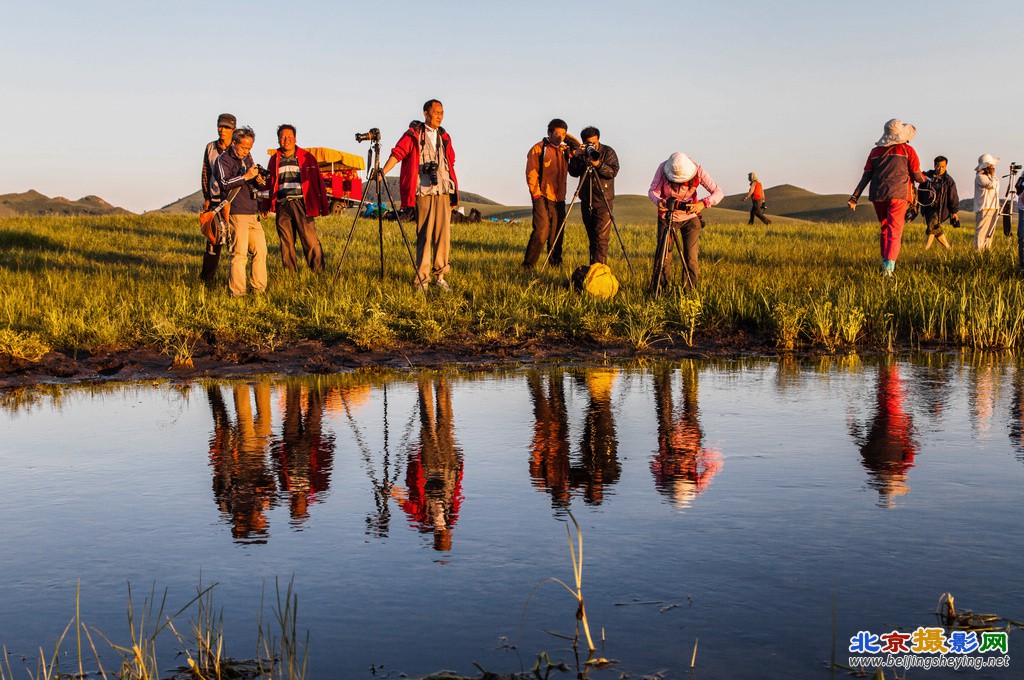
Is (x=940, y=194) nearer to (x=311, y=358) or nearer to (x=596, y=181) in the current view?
(x=596, y=181)

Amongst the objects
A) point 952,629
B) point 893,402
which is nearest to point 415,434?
point 893,402

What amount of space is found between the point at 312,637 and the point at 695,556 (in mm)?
1439

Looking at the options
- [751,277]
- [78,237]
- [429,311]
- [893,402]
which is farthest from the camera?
[78,237]

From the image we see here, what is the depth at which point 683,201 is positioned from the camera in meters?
13.4

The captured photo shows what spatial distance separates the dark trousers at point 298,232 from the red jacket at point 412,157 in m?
2.37

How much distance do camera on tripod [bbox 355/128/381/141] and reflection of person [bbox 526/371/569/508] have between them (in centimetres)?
624

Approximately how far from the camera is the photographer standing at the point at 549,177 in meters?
16.5

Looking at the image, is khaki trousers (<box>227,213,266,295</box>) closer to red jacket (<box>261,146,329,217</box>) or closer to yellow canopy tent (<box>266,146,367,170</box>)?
red jacket (<box>261,146,329,217</box>)

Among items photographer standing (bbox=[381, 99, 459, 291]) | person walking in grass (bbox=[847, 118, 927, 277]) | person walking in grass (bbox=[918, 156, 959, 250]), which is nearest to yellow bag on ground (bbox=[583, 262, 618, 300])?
photographer standing (bbox=[381, 99, 459, 291])

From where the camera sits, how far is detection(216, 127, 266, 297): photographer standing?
44.9 ft

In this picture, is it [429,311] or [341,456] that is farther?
[429,311]

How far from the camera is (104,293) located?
13836 millimetres

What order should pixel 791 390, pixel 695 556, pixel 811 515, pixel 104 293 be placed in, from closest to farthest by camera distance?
pixel 695 556, pixel 811 515, pixel 791 390, pixel 104 293

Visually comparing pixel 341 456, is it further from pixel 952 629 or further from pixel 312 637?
pixel 952 629
